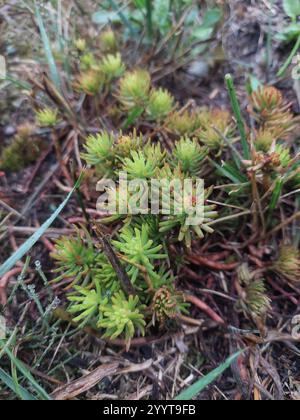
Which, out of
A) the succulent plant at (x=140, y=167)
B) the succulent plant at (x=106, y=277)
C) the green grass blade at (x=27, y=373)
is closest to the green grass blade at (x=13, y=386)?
the green grass blade at (x=27, y=373)

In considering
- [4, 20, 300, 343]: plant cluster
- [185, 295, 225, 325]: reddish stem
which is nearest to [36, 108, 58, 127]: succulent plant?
[4, 20, 300, 343]: plant cluster

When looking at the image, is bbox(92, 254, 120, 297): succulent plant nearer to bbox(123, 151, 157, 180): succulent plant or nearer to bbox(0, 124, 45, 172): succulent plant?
bbox(123, 151, 157, 180): succulent plant

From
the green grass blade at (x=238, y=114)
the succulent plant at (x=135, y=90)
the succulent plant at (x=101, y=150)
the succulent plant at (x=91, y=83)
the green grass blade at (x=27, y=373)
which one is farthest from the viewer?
the succulent plant at (x=91, y=83)

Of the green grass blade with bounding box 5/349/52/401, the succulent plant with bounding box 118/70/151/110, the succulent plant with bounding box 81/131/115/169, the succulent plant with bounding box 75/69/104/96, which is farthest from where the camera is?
the succulent plant with bounding box 75/69/104/96

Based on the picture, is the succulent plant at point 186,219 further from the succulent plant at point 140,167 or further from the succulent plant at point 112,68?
the succulent plant at point 112,68

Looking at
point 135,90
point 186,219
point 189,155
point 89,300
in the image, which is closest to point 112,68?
point 135,90

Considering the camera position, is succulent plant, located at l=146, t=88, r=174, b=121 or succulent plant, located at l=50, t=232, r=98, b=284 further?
succulent plant, located at l=146, t=88, r=174, b=121

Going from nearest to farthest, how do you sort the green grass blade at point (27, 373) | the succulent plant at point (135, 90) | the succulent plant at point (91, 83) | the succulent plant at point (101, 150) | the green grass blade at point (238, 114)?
the green grass blade at point (27, 373) → the green grass blade at point (238, 114) → the succulent plant at point (101, 150) → the succulent plant at point (135, 90) → the succulent plant at point (91, 83)
